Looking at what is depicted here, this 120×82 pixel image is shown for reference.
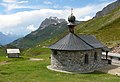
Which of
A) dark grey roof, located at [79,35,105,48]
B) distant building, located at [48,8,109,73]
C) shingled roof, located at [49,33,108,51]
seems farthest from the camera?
dark grey roof, located at [79,35,105,48]

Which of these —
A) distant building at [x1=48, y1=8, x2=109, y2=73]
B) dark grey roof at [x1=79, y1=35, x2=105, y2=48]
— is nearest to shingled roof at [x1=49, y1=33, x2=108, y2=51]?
distant building at [x1=48, y1=8, x2=109, y2=73]

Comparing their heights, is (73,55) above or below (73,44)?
below

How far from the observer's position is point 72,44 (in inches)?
1893

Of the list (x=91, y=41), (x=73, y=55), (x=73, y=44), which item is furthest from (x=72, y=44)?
(x=91, y=41)

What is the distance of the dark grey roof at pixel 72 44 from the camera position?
47162 millimetres

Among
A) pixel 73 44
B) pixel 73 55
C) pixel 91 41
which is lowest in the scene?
pixel 73 55

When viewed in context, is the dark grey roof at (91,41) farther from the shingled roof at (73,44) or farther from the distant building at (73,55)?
the distant building at (73,55)

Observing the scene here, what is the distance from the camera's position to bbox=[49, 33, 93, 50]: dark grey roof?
47.2 meters

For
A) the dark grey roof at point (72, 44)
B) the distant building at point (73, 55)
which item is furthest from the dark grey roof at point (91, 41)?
the dark grey roof at point (72, 44)

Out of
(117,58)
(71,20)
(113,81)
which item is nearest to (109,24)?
(117,58)

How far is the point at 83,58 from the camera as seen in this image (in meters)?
47.5

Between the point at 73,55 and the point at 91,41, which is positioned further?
the point at 91,41

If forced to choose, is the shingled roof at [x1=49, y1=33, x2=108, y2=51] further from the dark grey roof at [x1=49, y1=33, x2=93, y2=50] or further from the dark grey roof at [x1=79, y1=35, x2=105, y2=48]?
the dark grey roof at [x1=79, y1=35, x2=105, y2=48]

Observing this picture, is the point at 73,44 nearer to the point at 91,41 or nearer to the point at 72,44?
the point at 72,44
